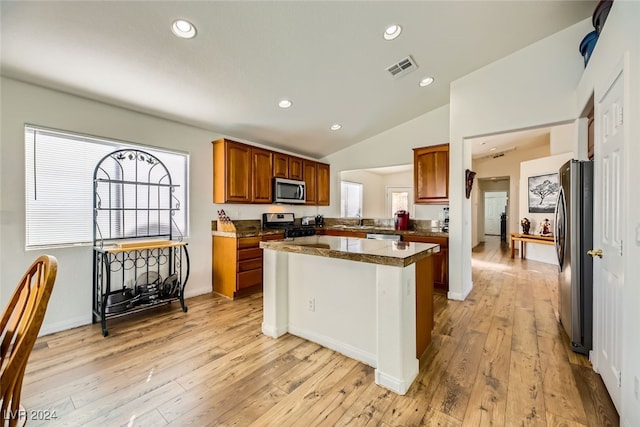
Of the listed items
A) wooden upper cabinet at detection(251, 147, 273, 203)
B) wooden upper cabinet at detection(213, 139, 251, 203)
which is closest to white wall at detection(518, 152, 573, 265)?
wooden upper cabinet at detection(251, 147, 273, 203)

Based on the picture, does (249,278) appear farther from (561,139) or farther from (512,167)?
(512,167)

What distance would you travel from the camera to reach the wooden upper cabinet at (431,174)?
397cm

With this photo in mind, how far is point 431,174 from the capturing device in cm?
411

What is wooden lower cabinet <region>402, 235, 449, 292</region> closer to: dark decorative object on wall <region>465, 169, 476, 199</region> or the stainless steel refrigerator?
dark decorative object on wall <region>465, 169, 476, 199</region>

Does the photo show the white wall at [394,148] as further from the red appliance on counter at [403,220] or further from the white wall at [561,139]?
the white wall at [561,139]

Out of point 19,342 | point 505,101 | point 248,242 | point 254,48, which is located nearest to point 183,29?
point 254,48

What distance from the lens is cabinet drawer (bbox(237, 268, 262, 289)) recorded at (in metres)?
3.58

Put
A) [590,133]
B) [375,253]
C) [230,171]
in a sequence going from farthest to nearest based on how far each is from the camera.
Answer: [230,171] < [590,133] < [375,253]

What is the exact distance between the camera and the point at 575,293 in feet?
7.14

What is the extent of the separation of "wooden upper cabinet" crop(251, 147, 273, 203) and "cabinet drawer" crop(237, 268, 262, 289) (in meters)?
1.07

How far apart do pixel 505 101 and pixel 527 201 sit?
4.40m

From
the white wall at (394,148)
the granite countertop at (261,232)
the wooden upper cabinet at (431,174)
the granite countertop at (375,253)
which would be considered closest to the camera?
the granite countertop at (375,253)

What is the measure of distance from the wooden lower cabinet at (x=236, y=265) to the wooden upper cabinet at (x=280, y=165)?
3.77 ft

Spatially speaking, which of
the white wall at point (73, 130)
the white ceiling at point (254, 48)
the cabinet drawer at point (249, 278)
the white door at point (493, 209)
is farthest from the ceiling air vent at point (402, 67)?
the white door at point (493, 209)
